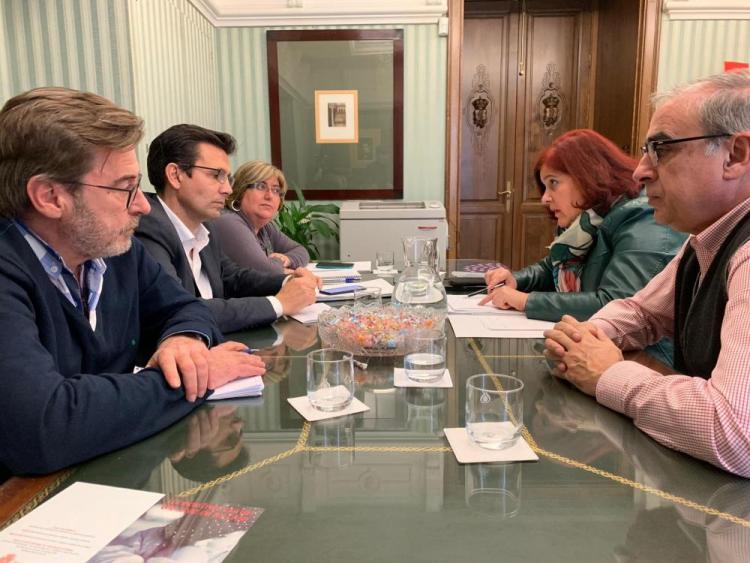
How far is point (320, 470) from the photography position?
968 millimetres

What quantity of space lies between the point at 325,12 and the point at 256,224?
6.35ft

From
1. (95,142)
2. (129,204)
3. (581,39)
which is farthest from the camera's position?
(581,39)

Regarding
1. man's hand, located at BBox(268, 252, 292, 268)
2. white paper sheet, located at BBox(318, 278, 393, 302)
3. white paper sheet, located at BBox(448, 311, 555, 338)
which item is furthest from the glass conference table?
man's hand, located at BBox(268, 252, 292, 268)

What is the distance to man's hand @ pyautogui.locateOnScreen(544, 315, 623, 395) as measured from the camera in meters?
1.29

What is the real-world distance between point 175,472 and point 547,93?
16.3ft

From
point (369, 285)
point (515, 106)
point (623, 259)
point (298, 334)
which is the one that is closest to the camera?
point (298, 334)

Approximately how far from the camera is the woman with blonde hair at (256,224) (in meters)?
2.80

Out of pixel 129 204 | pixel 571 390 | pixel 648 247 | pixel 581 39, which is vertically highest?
pixel 581 39

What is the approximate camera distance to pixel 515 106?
5.28 meters

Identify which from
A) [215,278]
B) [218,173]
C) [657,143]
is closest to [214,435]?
[657,143]

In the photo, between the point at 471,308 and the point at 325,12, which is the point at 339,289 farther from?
the point at 325,12

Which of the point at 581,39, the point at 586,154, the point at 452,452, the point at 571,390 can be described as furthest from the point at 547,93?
the point at 452,452

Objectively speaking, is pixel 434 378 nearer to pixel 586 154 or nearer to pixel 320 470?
pixel 320 470

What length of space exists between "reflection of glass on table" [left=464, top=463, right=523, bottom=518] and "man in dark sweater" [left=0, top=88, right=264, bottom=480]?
21.6 inches
